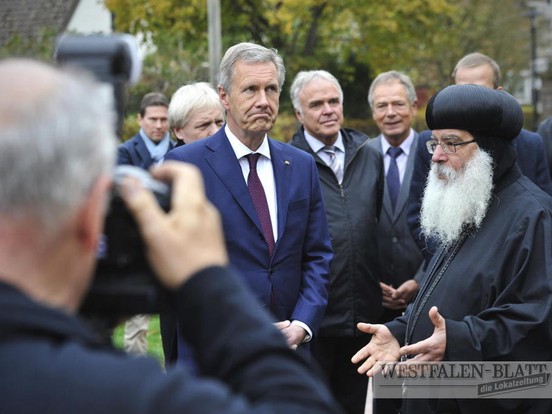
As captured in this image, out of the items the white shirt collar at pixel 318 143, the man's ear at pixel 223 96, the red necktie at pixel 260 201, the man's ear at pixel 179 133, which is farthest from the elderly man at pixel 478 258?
the man's ear at pixel 179 133

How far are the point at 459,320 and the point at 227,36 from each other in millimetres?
23045

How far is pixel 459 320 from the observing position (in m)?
4.61

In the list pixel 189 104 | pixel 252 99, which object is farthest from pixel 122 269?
pixel 189 104

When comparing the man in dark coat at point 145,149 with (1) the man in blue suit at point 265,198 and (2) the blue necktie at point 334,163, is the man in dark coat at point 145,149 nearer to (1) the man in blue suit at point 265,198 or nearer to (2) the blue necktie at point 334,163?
(2) the blue necktie at point 334,163

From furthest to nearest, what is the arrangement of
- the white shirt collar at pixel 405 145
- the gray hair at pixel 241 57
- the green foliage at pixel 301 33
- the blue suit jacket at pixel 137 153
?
the green foliage at pixel 301 33, the blue suit jacket at pixel 137 153, the white shirt collar at pixel 405 145, the gray hair at pixel 241 57

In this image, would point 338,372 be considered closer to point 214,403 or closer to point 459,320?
point 459,320

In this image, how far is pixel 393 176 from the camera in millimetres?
7797

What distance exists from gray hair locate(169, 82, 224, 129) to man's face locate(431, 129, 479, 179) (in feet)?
8.37

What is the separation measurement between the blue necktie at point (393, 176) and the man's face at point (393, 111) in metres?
0.10

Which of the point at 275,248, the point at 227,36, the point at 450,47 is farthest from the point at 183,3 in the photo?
the point at 275,248

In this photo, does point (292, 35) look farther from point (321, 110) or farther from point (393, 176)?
point (321, 110)

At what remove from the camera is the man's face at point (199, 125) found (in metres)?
7.15

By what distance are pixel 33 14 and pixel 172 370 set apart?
3497 cm

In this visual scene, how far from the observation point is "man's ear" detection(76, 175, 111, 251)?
5.51 ft
